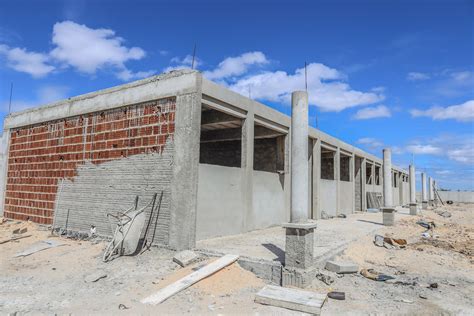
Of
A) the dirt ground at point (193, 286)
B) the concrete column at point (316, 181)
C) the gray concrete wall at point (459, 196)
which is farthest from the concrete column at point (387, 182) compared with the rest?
the gray concrete wall at point (459, 196)

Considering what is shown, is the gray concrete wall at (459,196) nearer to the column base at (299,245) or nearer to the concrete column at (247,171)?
the concrete column at (247,171)

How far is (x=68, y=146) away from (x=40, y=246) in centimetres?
338

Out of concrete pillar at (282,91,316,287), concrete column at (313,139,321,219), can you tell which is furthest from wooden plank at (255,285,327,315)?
concrete column at (313,139,321,219)

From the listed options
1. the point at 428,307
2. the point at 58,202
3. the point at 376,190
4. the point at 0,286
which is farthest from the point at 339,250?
the point at 376,190

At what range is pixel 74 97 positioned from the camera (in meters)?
11.1

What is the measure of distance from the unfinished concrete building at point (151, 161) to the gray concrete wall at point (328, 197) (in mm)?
4371

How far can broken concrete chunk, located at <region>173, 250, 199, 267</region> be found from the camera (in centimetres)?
675

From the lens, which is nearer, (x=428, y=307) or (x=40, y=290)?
(x=428, y=307)

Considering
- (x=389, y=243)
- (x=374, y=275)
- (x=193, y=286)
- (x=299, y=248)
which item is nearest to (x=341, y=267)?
(x=374, y=275)

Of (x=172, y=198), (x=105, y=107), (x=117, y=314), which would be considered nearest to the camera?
(x=117, y=314)

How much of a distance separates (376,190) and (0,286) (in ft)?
94.2

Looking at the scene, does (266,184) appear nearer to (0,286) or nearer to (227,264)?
(227,264)

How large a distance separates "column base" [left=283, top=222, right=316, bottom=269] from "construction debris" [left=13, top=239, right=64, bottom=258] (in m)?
6.51

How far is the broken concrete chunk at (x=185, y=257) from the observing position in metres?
6.75
